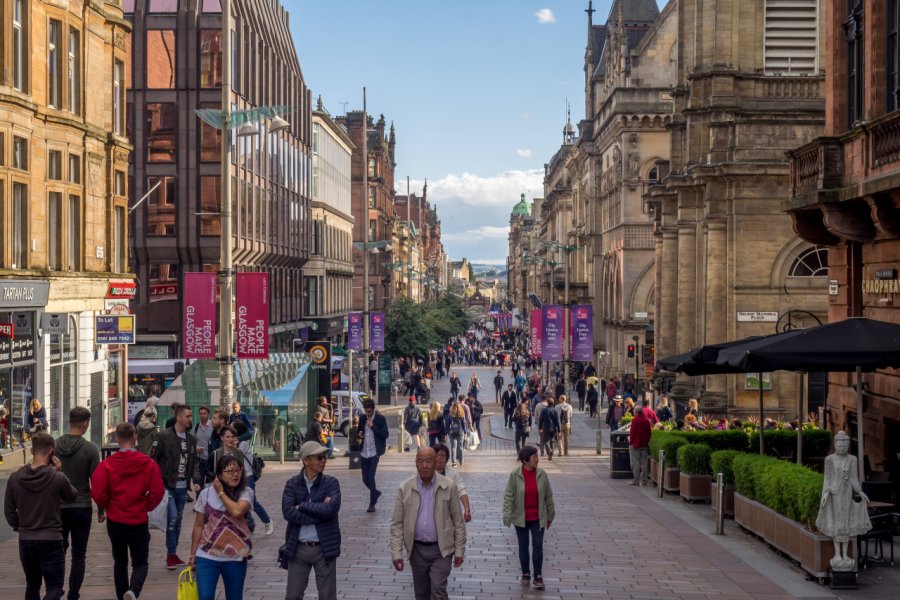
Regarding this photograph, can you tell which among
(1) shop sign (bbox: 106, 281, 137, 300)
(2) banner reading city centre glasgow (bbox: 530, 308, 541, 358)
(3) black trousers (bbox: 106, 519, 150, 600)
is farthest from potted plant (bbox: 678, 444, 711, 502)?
(2) banner reading city centre glasgow (bbox: 530, 308, 541, 358)

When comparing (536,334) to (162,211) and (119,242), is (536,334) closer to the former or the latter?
(162,211)

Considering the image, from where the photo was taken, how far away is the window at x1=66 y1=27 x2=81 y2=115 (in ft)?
92.0

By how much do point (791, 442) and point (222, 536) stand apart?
1276 centimetres

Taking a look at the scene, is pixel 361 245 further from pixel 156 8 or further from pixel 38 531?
pixel 38 531

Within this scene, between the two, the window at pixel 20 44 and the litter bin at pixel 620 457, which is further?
the window at pixel 20 44

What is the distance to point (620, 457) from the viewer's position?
79.1 feet

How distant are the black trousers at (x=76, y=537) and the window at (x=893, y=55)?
12.0m

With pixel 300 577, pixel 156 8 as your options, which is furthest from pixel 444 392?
pixel 300 577

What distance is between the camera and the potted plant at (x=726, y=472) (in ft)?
57.2

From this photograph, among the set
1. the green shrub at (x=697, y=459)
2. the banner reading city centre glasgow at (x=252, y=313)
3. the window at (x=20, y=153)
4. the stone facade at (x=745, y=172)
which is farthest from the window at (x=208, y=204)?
the green shrub at (x=697, y=459)

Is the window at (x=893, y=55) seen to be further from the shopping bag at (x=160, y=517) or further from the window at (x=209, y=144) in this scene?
→ the window at (x=209, y=144)

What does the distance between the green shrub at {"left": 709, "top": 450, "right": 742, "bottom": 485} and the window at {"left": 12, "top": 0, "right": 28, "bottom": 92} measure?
1501 cm

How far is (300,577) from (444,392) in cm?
5752

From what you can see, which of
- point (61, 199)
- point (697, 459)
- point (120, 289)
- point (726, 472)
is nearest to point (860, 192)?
point (726, 472)
